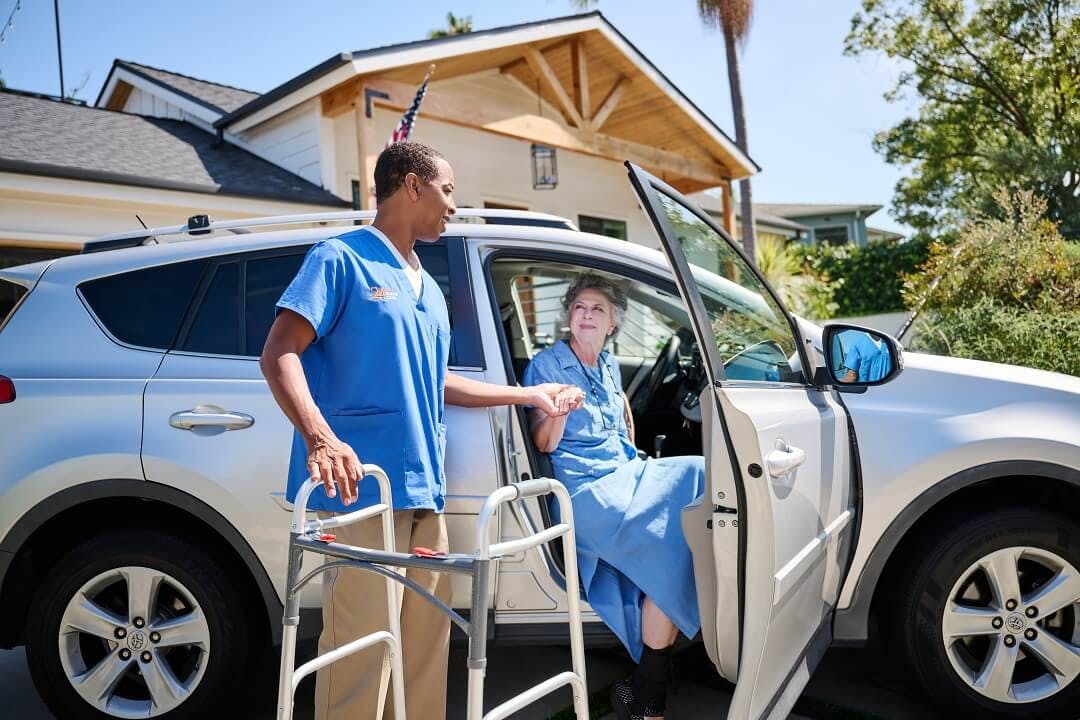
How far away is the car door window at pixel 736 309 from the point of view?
2260 mm

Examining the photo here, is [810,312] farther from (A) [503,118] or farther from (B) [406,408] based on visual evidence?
(B) [406,408]

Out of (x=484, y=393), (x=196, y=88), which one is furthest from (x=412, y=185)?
(x=196, y=88)

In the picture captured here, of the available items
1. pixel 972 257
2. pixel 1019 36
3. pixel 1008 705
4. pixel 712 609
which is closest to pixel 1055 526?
pixel 1008 705

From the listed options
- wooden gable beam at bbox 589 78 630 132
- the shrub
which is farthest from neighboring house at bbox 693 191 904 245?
wooden gable beam at bbox 589 78 630 132

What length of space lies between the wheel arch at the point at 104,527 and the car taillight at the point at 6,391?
0.37m

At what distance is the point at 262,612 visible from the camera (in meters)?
3.01

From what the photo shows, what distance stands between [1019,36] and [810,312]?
15.1m

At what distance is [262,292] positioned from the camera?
3.01 meters

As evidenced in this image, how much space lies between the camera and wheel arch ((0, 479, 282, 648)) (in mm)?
2818

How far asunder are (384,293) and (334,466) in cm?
52

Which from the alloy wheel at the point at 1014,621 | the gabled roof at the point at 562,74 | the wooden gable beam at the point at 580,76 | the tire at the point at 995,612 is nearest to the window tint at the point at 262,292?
the tire at the point at 995,612

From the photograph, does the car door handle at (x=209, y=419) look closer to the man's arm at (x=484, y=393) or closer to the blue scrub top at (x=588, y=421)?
the man's arm at (x=484, y=393)

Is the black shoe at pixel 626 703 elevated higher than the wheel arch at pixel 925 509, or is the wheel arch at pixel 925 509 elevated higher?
the wheel arch at pixel 925 509

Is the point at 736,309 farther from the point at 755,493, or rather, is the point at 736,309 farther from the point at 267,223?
the point at 267,223
